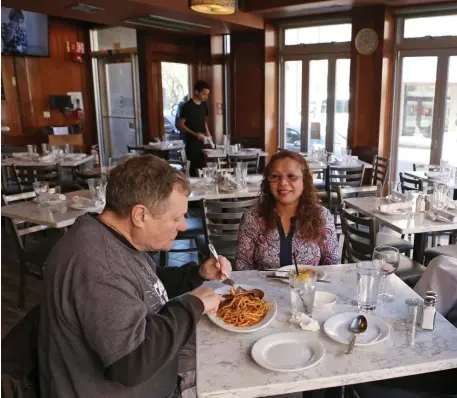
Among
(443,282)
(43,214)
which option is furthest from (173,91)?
(443,282)

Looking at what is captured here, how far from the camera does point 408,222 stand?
3129mm

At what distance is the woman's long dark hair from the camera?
2.29m

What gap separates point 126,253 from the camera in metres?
1.37

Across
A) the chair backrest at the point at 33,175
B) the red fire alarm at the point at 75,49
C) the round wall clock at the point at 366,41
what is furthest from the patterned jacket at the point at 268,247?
the red fire alarm at the point at 75,49

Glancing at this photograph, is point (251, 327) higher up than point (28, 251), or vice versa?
point (251, 327)

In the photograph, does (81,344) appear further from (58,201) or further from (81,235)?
(58,201)

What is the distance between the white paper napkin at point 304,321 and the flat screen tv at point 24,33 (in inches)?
326

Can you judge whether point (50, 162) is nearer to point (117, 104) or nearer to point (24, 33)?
point (24, 33)

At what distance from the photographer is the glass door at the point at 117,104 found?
953 centimetres

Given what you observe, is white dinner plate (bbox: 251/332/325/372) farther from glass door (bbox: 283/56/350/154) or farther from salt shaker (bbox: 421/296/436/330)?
glass door (bbox: 283/56/350/154)

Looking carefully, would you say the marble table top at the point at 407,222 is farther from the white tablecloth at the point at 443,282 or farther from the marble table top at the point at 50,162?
the marble table top at the point at 50,162

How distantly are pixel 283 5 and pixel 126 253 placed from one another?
20.8ft

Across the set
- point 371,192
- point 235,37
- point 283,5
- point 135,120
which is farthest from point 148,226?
point 135,120

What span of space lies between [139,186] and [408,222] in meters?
2.36
